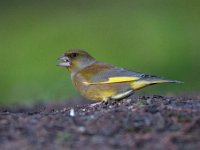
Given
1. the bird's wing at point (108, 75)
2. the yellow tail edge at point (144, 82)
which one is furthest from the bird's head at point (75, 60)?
the yellow tail edge at point (144, 82)

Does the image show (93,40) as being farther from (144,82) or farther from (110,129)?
(110,129)

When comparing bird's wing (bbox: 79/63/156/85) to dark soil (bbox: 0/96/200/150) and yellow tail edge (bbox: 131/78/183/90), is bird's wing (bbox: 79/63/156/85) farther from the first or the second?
dark soil (bbox: 0/96/200/150)

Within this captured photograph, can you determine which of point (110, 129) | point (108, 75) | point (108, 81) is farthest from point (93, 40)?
point (110, 129)

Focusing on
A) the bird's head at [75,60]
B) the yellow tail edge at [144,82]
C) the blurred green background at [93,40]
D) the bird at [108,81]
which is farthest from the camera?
the blurred green background at [93,40]

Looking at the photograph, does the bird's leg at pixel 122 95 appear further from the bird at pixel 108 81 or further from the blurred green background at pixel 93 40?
the blurred green background at pixel 93 40

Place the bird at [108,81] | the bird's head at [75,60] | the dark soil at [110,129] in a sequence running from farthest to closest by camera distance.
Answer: the bird's head at [75,60]
the bird at [108,81]
the dark soil at [110,129]

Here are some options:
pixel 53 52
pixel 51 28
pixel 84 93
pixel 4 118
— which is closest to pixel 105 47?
pixel 53 52

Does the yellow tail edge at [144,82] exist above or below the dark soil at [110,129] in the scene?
above
